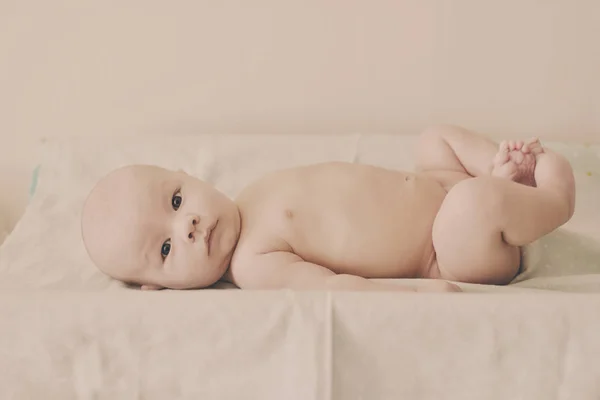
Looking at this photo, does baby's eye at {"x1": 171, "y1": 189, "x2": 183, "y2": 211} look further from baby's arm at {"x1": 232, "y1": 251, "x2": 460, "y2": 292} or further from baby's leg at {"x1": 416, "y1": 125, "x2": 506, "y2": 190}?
baby's leg at {"x1": 416, "y1": 125, "x2": 506, "y2": 190}

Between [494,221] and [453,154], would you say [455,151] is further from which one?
[494,221]

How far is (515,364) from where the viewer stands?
2.34ft

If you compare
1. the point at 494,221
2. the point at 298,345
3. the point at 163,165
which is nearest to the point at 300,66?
the point at 163,165

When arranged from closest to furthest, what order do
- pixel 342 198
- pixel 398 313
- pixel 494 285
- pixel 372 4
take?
pixel 398 313
pixel 494 285
pixel 342 198
pixel 372 4

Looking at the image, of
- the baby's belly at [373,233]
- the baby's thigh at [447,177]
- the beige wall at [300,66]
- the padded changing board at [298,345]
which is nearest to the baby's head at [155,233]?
the baby's belly at [373,233]

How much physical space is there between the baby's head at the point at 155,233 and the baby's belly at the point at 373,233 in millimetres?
124

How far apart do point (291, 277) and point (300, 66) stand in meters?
0.62

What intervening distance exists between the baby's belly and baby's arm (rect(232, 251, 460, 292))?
0.05 meters

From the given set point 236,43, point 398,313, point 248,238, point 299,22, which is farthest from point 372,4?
point 398,313

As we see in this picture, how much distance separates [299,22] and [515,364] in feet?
3.02

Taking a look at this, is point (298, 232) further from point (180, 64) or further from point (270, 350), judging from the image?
point (180, 64)

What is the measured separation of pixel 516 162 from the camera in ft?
3.34

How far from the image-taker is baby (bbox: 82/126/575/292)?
0.94m

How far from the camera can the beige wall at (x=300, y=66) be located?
1404 millimetres
